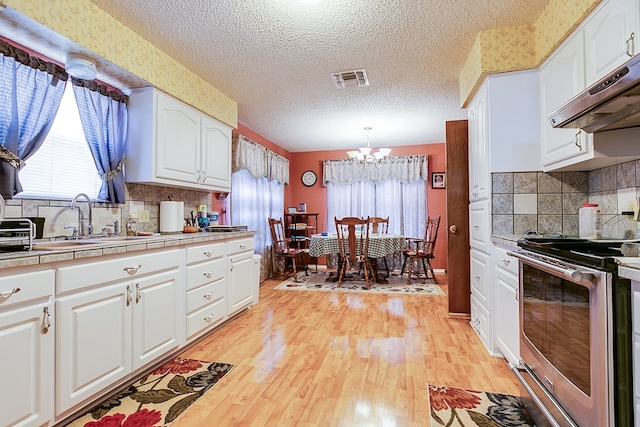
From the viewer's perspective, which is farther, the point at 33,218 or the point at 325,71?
the point at 325,71

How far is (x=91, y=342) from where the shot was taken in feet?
5.39

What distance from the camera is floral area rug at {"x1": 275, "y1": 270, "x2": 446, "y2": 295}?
4.41 metres

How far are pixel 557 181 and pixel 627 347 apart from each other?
1.71 metres

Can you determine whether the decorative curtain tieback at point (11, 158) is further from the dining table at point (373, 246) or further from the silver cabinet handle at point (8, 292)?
the dining table at point (373, 246)

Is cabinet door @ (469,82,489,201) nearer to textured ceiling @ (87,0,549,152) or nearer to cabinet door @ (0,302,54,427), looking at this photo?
textured ceiling @ (87,0,549,152)

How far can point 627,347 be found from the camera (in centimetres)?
100

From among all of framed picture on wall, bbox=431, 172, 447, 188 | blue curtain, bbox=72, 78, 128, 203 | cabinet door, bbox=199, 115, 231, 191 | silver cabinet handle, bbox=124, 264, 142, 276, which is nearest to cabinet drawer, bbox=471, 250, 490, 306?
silver cabinet handle, bbox=124, 264, 142, 276

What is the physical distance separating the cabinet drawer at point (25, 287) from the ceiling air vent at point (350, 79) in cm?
269

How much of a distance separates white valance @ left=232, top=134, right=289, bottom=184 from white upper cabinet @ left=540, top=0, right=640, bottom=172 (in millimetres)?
Answer: 3446

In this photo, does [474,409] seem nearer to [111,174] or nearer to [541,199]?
[541,199]

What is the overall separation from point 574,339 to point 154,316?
2.19 metres

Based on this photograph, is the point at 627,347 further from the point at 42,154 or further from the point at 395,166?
the point at 395,166

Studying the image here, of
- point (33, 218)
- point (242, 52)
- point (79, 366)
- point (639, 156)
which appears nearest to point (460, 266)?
point (639, 156)

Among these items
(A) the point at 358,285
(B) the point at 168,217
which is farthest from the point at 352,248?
(B) the point at 168,217
